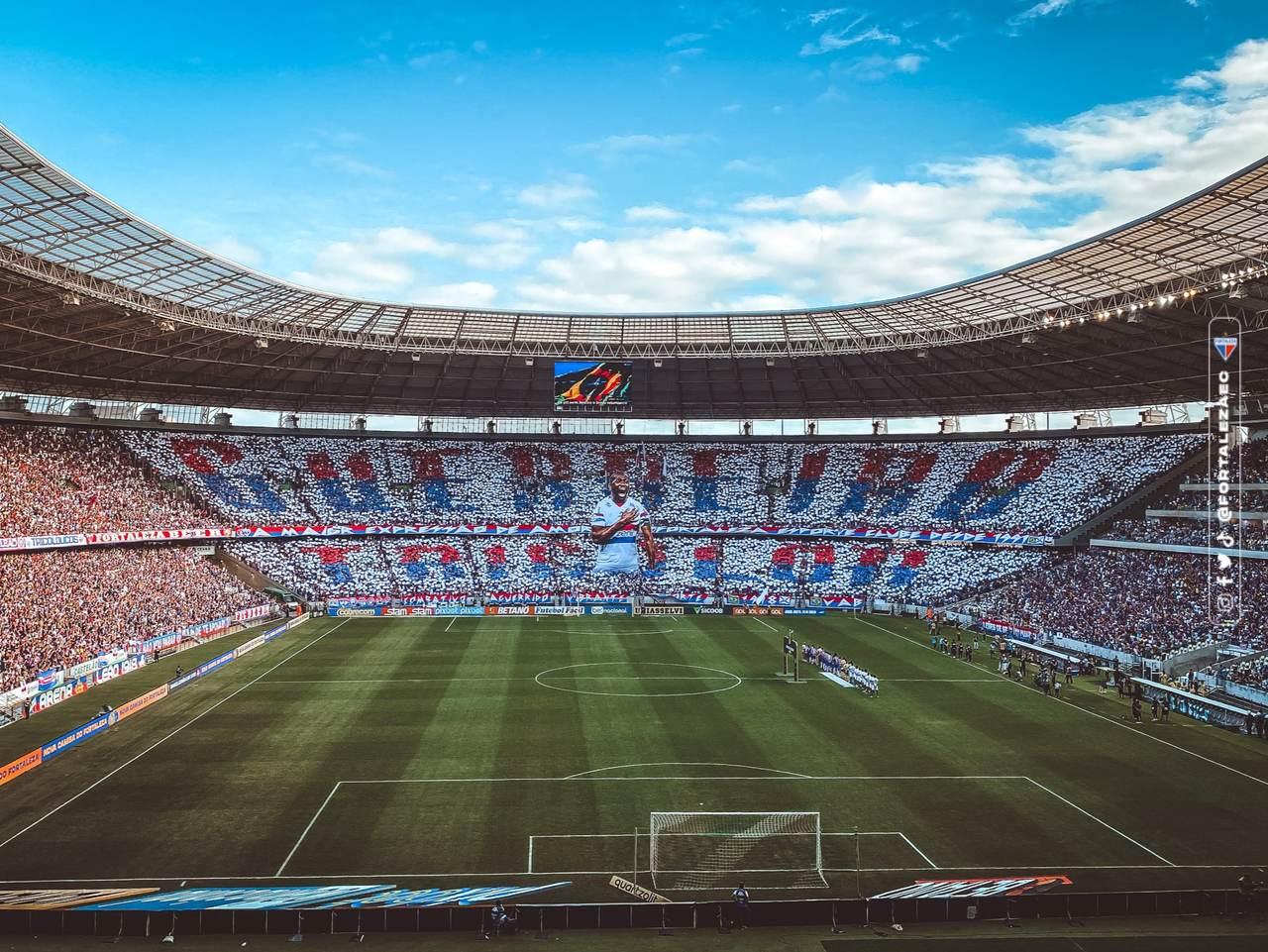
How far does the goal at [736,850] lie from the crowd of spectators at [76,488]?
35507 millimetres

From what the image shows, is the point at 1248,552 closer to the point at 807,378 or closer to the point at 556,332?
the point at 807,378

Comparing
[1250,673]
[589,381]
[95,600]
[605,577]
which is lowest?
[1250,673]

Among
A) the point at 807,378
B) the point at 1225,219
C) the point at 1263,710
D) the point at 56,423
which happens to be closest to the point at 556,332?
the point at 807,378

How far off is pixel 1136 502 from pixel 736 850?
152ft

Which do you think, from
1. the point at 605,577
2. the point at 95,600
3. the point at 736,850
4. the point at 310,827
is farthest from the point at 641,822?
the point at 605,577

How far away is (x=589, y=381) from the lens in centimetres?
5925

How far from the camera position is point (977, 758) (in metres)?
27.4

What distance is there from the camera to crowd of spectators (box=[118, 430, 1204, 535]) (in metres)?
62.0

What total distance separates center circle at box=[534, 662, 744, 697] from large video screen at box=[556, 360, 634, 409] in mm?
21894

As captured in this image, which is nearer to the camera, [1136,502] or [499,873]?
[499,873]

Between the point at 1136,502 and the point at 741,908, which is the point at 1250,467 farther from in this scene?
the point at 741,908

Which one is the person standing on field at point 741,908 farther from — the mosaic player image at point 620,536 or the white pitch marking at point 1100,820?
the mosaic player image at point 620,536

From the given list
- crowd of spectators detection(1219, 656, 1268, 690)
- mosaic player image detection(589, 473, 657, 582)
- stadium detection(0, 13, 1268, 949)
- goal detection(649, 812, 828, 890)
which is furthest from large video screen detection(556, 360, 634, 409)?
goal detection(649, 812, 828, 890)

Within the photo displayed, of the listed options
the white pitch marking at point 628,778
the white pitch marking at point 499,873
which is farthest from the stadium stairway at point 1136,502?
the white pitch marking at point 499,873
